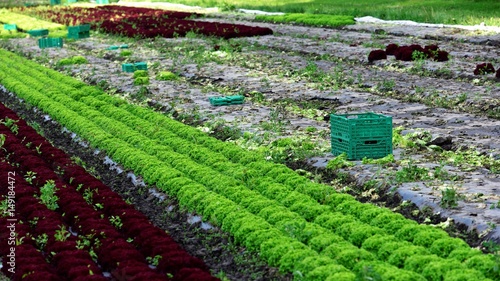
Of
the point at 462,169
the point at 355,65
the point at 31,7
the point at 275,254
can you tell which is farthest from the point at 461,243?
the point at 31,7

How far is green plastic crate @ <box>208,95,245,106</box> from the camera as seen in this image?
1811 centimetres

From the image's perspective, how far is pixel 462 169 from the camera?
1252 cm

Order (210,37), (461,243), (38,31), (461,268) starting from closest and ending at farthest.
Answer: (461,268) → (461,243) → (210,37) → (38,31)

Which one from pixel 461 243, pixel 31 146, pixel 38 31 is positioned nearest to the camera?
pixel 461 243

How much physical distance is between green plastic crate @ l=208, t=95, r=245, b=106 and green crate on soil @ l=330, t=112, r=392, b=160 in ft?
16.8

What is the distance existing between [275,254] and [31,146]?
7.19 metres

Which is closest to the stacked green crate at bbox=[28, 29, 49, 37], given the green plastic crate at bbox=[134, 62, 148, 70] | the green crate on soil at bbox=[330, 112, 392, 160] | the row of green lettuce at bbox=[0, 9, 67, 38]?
the row of green lettuce at bbox=[0, 9, 67, 38]

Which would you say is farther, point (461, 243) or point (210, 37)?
point (210, 37)

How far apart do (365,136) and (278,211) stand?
2.65 m

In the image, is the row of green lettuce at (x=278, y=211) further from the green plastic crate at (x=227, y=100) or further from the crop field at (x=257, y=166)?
the green plastic crate at (x=227, y=100)

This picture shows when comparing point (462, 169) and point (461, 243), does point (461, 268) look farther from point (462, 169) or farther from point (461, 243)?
point (462, 169)

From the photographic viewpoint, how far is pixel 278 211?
10961mm

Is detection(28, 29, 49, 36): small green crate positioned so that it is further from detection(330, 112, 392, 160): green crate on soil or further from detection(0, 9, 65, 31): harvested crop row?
detection(330, 112, 392, 160): green crate on soil

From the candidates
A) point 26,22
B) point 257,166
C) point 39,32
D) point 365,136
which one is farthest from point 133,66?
point 26,22
